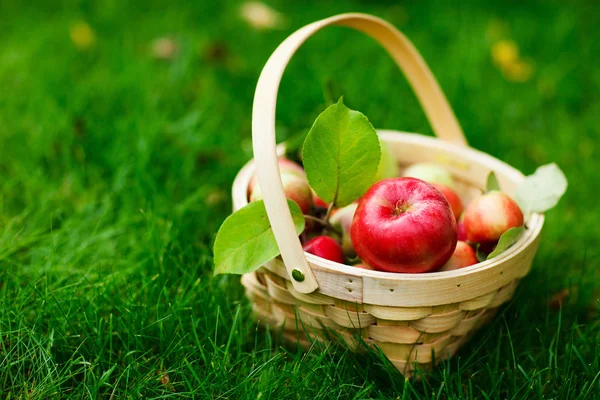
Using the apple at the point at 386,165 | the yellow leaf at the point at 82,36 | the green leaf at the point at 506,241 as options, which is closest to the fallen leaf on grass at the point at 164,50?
the yellow leaf at the point at 82,36

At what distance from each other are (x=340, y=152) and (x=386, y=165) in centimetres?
40

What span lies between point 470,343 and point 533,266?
0.38 metres

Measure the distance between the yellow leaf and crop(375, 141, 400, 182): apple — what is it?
5.24ft

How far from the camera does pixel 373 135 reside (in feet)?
4.36

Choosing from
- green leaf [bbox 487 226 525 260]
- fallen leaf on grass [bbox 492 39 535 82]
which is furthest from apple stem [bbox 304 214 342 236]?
fallen leaf on grass [bbox 492 39 535 82]

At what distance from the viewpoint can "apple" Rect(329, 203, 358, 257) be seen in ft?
4.99

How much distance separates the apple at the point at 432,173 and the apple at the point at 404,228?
345 mm

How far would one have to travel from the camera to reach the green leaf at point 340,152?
131 cm

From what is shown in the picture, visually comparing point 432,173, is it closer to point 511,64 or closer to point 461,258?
point 461,258

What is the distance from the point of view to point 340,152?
1337 millimetres

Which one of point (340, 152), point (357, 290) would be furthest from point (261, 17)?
point (357, 290)

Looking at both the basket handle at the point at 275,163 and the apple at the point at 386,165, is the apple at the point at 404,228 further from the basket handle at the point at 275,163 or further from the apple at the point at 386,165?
the apple at the point at 386,165

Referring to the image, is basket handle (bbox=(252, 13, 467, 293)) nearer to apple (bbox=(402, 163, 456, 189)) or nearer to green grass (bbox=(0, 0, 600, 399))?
green grass (bbox=(0, 0, 600, 399))

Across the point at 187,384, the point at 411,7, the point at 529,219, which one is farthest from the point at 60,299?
the point at 411,7
